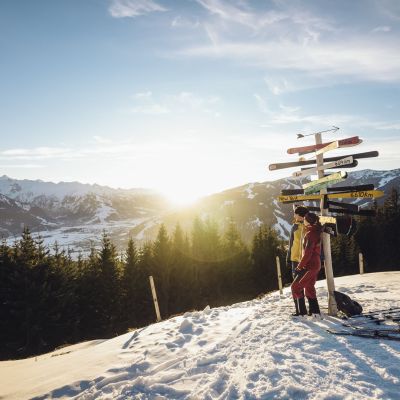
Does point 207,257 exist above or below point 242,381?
below

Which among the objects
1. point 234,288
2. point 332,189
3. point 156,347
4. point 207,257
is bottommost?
point 234,288

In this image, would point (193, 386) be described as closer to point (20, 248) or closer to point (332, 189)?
point (332, 189)

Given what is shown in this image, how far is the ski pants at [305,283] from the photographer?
785 cm

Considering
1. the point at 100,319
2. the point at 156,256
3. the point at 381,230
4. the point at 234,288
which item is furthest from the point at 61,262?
the point at 381,230

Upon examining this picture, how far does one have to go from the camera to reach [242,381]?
4.75 meters

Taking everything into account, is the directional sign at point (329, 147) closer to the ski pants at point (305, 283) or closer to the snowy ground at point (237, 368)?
the ski pants at point (305, 283)

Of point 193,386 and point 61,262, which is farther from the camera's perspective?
point 61,262

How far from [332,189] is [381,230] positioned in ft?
212

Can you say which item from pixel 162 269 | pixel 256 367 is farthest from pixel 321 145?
pixel 162 269

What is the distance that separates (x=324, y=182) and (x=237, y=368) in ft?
15.9

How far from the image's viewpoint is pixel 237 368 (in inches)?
207

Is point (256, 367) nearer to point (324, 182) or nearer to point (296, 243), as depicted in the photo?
point (324, 182)

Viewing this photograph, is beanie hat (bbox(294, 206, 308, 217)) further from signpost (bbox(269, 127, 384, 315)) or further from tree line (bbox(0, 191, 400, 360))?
tree line (bbox(0, 191, 400, 360))

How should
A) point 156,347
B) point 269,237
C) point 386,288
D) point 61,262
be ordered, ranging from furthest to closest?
point 269,237 → point 61,262 → point 386,288 → point 156,347
